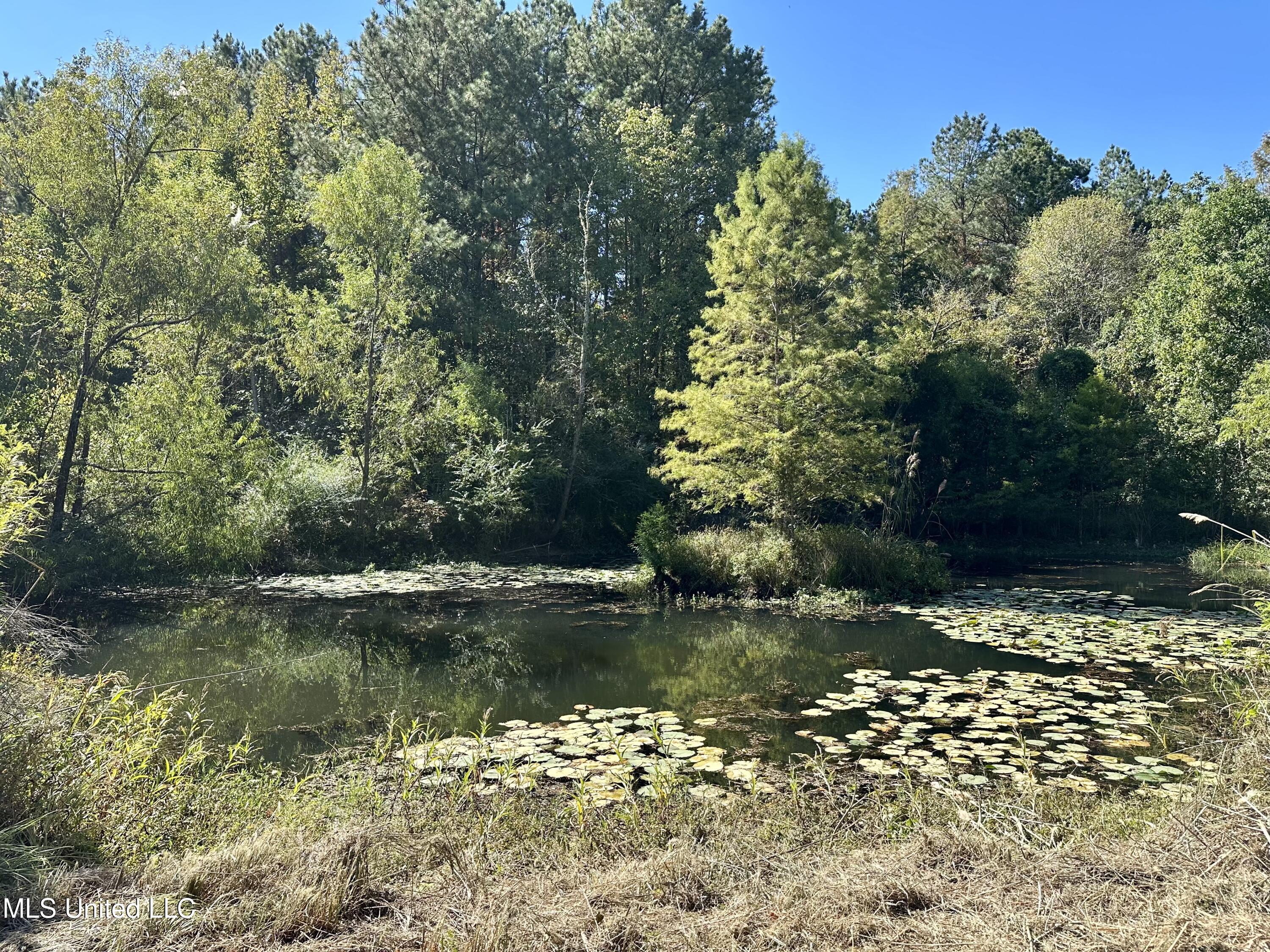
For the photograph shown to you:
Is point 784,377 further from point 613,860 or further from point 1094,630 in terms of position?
point 613,860

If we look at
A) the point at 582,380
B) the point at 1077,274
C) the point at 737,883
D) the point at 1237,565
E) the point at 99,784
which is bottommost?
the point at 737,883

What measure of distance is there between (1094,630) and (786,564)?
499cm

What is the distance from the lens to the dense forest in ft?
48.5

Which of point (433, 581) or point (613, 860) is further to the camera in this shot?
point (433, 581)

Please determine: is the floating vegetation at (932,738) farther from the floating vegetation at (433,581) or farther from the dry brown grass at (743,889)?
the floating vegetation at (433,581)

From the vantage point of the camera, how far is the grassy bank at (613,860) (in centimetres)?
290

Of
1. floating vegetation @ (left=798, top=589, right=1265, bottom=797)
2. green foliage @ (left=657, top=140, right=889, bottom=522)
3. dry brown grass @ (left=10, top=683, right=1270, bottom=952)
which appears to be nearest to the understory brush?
dry brown grass @ (left=10, top=683, right=1270, bottom=952)

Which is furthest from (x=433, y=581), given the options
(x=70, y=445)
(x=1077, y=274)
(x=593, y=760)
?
(x=1077, y=274)

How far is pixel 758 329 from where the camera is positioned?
50.8 ft

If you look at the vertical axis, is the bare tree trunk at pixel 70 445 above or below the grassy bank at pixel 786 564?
above

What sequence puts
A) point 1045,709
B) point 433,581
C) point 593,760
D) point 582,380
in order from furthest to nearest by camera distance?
point 582,380
point 433,581
point 1045,709
point 593,760

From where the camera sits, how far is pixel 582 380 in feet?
71.1

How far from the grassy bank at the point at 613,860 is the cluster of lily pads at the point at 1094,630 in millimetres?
3925

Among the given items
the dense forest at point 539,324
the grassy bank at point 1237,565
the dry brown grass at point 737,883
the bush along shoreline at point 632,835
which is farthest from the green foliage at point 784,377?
the dry brown grass at point 737,883
